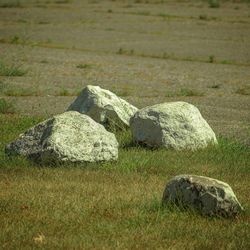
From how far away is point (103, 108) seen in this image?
12.7m

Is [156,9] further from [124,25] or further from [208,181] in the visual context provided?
[208,181]

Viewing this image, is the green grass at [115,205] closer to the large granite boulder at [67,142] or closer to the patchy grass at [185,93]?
the large granite boulder at [67,142]

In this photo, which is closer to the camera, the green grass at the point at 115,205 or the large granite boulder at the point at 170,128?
the green grass at the point at 115,205

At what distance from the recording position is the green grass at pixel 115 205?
22.6 feet

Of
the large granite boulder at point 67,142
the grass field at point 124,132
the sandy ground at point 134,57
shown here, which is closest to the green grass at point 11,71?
the grass field at point 124,132

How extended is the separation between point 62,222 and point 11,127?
592cm

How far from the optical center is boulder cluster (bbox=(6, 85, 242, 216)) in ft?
25.4

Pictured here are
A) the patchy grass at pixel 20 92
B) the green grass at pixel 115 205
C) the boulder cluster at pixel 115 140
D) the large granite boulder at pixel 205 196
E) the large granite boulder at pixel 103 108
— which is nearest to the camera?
the green grass at pixel 115 205

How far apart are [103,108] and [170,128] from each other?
1658 mm

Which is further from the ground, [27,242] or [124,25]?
[27,242]

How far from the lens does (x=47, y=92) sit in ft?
62.2

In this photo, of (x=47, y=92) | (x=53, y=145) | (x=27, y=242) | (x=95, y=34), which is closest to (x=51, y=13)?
(x=95, y=34)

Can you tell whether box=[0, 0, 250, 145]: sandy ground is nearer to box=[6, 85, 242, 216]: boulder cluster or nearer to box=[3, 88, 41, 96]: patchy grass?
box=[3, 88, 41, 96]: patchy grass

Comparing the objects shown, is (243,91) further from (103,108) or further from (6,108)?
(103,108)
